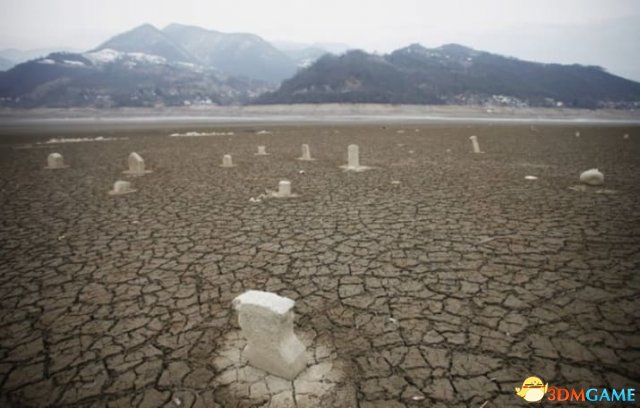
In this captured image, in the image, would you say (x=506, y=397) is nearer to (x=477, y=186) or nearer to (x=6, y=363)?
(x=6, y=363)

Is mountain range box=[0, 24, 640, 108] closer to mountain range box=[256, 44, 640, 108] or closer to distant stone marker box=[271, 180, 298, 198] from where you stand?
mountain range box=[256, 44, 640, 108]

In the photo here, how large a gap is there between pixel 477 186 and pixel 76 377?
8.85 meters

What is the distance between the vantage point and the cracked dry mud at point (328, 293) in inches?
99.0

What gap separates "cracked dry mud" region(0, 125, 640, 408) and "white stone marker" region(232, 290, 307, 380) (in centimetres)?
15

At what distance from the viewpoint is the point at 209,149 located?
17016mm

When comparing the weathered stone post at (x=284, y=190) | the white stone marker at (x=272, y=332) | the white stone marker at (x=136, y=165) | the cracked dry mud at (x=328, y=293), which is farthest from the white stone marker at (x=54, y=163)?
the white stone marker at (x=272, y=332)

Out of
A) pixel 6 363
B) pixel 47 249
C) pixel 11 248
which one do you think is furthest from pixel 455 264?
pixel 11 248

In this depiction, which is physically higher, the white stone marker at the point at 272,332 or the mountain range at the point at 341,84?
the mountain range at the point at 341,84

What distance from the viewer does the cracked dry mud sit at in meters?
2.52

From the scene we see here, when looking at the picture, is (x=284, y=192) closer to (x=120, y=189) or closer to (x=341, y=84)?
(x=120, y=189)

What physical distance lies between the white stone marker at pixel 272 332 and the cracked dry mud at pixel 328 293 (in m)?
0.15

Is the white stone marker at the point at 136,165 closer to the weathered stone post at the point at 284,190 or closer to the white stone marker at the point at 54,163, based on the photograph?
the white stone marker at the point at 54,163

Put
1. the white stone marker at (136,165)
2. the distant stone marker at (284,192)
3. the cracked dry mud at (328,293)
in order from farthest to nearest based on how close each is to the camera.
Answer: the white stone marker at (136,165) → the distant stone marker at (284,192) → the cracked dry mud at (328,293)

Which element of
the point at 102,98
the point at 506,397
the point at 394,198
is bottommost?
the point at 506,397
